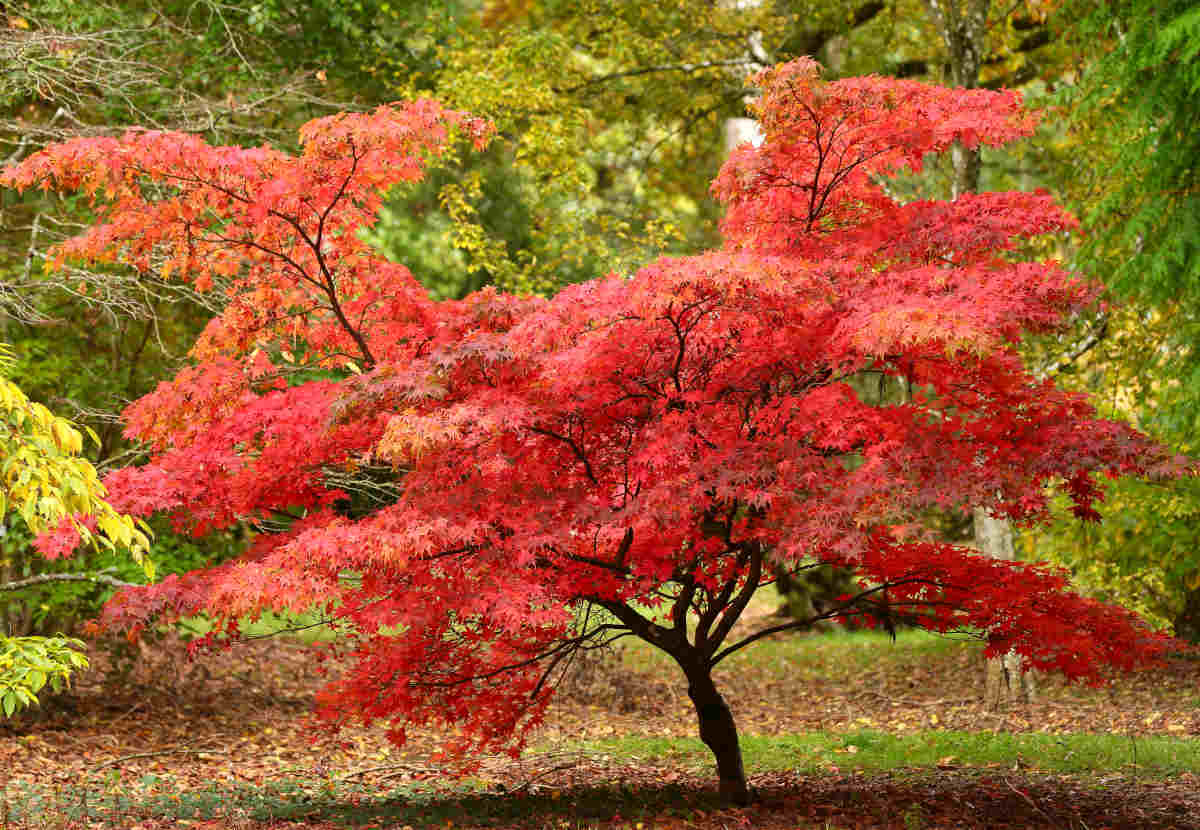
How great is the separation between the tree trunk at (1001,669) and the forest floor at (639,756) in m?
0.25

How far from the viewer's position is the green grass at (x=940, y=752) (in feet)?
25.5

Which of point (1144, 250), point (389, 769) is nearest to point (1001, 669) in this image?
point (1144, 250)

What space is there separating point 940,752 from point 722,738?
2684 millimetres

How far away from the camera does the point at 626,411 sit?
543 cm

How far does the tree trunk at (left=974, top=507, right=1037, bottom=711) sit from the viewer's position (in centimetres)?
1059

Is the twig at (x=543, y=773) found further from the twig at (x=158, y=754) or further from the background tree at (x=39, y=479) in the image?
the background tree at (x=39, y=479)

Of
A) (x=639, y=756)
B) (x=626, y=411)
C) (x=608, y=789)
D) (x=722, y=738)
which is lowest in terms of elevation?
(x=639, y=756)

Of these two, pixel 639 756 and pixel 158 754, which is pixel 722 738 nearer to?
pixel 639 756

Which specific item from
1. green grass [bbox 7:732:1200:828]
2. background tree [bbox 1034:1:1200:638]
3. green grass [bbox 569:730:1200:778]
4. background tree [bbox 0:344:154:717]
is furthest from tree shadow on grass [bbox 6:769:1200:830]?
background tree [bbox 1034:1:1200:638]

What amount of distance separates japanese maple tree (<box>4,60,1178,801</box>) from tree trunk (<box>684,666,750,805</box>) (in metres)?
0.03

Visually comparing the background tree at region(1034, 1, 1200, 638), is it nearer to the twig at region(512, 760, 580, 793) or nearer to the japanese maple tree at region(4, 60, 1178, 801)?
the japanese maple tree at region(4, 60, 1178, 801)

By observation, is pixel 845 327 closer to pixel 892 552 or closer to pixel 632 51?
pixel 892 552

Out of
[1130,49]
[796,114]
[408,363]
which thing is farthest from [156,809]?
[1130,49]

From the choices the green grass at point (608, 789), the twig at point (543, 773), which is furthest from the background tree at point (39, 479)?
the twig at point (543, 773)
